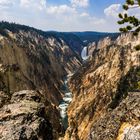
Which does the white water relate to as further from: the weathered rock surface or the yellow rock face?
the yellow rock face

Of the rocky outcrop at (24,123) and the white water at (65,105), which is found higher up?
the rocky outcrop at (24,123)

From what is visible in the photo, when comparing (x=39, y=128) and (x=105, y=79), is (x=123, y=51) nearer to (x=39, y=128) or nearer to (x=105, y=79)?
(x=105, y=79)

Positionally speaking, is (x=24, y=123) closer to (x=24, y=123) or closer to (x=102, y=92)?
(x=24, y=123)

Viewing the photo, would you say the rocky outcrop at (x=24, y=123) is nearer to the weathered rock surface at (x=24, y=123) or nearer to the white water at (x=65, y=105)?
the weathered rock surface at (x=24, y=123)

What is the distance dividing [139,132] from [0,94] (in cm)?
2075

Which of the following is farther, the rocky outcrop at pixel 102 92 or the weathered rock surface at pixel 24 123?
the rocky outcrop at pixel 102 92

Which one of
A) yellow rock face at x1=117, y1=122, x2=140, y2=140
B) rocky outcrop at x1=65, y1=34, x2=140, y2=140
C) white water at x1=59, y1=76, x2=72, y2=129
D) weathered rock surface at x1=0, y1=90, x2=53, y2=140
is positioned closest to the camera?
yellow rock face at x1=117, y1=122, x2=140, y2=140

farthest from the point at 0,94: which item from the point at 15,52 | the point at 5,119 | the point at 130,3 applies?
the point at 15,52

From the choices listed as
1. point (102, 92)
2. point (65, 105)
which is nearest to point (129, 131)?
point (102, 92)

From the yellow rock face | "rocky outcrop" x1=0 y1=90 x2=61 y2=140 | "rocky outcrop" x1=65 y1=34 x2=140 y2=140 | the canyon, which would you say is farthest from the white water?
the yellow rock face

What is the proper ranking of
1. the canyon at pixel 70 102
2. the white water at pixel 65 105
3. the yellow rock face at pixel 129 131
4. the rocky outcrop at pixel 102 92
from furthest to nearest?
the white water at pixel 65 105 → the rocky outcrop at pixel 102 92 → the canyon at pixel 70 102 → the yellow rock face at pixel 129 131

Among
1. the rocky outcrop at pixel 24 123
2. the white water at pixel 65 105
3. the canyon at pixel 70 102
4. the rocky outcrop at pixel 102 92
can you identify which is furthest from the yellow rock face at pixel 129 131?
the white water at pixel 65 105

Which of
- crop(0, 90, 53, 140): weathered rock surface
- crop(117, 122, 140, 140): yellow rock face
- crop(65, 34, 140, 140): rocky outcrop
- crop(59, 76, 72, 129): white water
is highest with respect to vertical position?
crop(117, 122, 140, 140): yellow rock face

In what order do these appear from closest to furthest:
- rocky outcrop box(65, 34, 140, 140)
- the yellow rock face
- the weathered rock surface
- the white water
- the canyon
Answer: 1. the yellow rock face
2. the canyon
3. the weathered rock surface
4. rocky outcrop box(65, 34, 140, 140)
5. the white water
